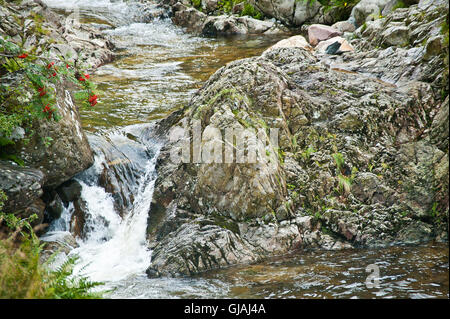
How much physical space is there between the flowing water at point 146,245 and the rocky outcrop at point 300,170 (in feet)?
1.30

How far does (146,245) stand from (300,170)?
10.4ft

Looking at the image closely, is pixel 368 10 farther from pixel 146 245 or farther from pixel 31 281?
pixel 31 281

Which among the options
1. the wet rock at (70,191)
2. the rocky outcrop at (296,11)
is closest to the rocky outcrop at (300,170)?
the wet rock at (70,191)

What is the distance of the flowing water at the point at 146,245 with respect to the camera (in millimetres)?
5508

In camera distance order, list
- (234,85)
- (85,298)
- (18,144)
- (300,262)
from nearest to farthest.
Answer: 1. (85,298)
2. (300,262)
3. (18,144)
4. (234,85)

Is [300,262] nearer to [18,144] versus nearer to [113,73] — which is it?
[18,144]

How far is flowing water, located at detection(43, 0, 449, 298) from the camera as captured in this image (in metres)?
5.51

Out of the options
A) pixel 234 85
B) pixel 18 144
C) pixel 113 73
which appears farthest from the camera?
pixel 113 73

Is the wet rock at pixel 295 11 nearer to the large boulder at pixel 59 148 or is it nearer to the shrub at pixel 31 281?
the large boulder at pixel 59 148

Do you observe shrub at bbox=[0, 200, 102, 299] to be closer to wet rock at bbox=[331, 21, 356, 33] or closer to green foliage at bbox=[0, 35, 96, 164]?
green foliage at bbox=[0, 35, 96, 164]

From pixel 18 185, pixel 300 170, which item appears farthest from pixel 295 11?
pixel 18 185

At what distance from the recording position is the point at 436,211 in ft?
21.7
